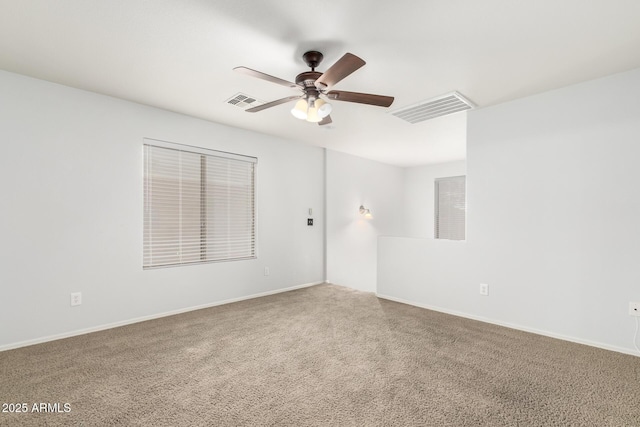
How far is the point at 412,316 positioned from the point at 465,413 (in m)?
1.77

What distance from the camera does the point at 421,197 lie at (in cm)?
707

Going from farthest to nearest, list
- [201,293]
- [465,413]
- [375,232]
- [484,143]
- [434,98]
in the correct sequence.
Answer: [375,232] < [201,293] < [484,143] < [434,98] < [465,413]

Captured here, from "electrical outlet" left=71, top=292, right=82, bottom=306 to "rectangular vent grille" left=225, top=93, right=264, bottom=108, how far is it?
2.47 metres

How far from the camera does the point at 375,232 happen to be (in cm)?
649

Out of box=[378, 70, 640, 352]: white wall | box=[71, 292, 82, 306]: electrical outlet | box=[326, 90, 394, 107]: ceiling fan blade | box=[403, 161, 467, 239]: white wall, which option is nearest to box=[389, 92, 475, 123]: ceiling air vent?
box=[378, 70, 640, 352]: white wall

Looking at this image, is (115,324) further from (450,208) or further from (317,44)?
(450,208)

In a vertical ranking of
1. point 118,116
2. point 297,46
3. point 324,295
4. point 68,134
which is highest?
point 297,46

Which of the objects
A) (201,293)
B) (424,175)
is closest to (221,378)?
(201,293)

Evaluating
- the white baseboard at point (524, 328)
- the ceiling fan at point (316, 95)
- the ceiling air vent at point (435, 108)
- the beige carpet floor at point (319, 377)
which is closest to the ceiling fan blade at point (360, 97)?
the ceiling fan at point (316, 95)

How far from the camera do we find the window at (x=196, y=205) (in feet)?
11.4

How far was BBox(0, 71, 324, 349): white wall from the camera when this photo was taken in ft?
8.64

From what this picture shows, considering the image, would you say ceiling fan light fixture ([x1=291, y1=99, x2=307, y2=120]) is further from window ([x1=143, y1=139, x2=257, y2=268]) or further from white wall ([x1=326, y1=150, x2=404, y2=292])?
white wall ([x1=326, y1=150, x2=404, y2=292])

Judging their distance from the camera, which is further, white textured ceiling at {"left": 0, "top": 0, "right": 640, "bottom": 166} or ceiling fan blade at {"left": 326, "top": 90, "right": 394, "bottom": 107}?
ceiling fan blade at {"left": 326, "top": 90, "right": 394, "bottom": 107}

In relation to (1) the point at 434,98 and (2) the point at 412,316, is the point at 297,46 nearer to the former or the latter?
(1) the point at 434,98
